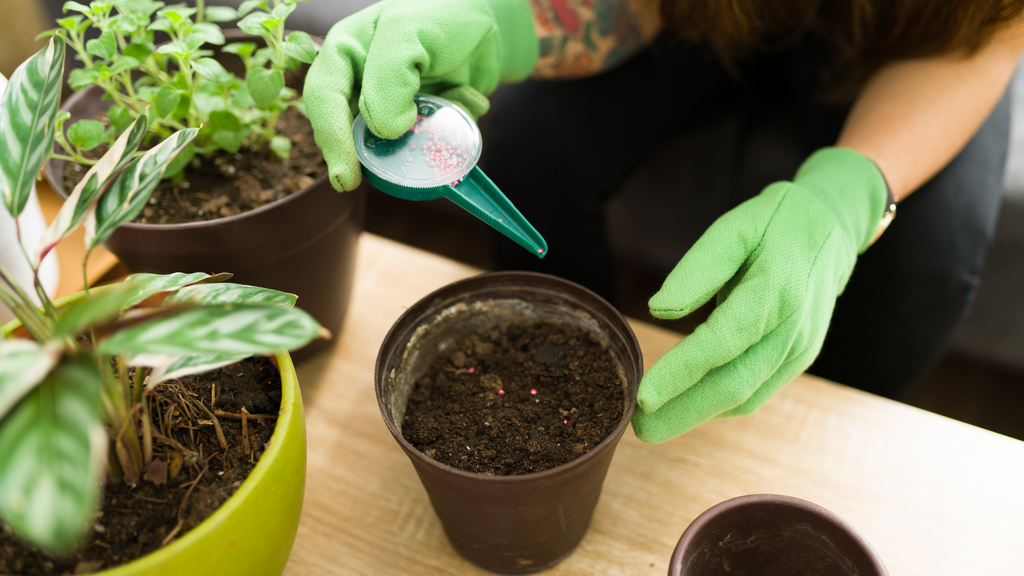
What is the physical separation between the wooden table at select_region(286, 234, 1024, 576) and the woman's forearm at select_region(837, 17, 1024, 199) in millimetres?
278

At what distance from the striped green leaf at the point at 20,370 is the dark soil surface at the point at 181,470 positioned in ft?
0.51

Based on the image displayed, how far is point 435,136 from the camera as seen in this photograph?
61 centimetres

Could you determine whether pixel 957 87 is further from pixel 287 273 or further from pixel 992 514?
pixel 287 273

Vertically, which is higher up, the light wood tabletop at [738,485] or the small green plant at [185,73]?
the small green plant at [185,73]

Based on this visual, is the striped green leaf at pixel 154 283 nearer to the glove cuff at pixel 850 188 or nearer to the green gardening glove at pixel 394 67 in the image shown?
the green gardening glove at pixel 394 67

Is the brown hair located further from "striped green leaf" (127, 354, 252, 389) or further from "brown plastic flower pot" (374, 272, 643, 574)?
"striped green leaf" (127, 354, 252, 389)

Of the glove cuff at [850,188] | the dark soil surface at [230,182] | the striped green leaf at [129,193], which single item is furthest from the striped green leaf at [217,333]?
the glove cuff at [850,188]

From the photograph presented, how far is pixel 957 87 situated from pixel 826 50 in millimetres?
291

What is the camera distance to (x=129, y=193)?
0.41 m

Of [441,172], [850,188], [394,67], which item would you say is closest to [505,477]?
[441,172]

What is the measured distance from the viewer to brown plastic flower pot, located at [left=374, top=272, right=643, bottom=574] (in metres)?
0.47

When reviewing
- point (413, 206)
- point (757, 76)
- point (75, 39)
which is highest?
point (75, 39)

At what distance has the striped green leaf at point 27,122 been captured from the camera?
396 mm

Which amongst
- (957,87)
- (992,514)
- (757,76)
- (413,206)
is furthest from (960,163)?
(413,206)
